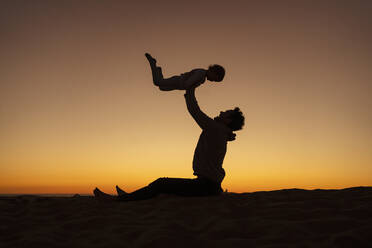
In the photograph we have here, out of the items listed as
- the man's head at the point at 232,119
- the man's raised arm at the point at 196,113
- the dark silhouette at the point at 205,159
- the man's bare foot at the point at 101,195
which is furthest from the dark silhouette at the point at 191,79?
the man's bare foot at the point at 101,195

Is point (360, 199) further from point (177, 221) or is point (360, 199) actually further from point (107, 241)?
point (107, 241)

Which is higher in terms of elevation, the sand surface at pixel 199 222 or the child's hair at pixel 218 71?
the child's hair at pixel 218 71

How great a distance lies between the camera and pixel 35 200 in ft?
19.8

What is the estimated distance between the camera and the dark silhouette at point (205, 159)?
17.5ft

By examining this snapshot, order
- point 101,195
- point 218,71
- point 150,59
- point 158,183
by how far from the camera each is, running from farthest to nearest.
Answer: point 150,59 < point 218,71 < point 101,195 < point 158,183

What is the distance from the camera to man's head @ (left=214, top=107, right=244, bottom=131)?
5.55 metres

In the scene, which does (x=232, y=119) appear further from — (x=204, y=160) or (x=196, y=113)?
(x=204, y=160)

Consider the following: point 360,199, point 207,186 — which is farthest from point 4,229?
point 360,199

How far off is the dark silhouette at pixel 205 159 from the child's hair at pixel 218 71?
532 mm

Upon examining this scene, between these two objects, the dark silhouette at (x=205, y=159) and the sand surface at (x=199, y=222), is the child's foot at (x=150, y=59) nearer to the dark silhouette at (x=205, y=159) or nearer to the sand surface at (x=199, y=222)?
the dark silhouette at (x=205, y=159)

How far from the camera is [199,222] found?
417cm

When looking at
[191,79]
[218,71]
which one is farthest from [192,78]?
[218,71]

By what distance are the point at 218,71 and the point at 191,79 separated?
1.78 ft

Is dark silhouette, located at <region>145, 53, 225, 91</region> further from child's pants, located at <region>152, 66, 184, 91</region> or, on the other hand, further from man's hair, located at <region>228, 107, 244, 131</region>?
man's hair, located at <region>228, 107, 244, 131</region>
